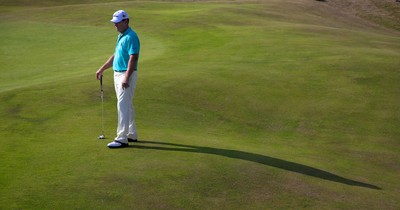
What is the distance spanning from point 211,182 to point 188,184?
494 mm

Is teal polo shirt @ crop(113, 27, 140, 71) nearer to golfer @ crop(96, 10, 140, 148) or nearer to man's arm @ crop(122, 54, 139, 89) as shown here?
golfer @ crop(96, 10, 140, 148)

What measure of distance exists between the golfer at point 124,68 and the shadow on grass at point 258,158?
49cm

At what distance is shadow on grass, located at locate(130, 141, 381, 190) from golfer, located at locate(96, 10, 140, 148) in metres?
0.49

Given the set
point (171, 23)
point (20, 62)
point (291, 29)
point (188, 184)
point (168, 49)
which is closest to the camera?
point (188, 184)

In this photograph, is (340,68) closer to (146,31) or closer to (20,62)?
(20,62)

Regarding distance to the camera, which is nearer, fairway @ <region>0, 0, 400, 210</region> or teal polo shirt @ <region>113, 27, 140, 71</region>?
fairway @ <region>0, 0, 400, 210</region>

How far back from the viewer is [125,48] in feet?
43.2

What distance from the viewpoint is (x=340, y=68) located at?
24.3 m

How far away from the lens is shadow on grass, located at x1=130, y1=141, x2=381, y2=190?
1290 centimetres

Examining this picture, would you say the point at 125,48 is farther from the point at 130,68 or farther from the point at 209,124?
the point at 209,124

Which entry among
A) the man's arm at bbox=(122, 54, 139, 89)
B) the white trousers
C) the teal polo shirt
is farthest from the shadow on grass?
the teal polo shirt

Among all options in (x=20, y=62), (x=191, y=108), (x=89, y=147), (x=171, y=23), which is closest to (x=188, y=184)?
(x=89, y=147)

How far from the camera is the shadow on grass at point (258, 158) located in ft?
42.3

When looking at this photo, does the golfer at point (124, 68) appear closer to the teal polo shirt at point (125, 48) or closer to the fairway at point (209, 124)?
the teal polo shirt at point (125, 48)
